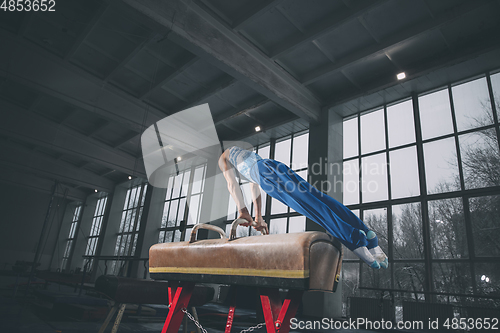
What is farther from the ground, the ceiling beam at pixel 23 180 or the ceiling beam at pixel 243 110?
the ceiling beam at pixel 243 110

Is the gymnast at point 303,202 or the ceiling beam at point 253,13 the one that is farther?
the ceiling beam at point 253,13

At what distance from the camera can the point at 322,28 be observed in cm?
628

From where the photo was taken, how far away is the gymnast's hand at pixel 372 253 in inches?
70.6

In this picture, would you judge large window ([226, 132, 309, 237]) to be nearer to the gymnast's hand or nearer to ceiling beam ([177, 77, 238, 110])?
ceiling beam ([177, 77, 238, 110])

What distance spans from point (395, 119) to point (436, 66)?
1.55m

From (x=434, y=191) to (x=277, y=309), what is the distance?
645cm

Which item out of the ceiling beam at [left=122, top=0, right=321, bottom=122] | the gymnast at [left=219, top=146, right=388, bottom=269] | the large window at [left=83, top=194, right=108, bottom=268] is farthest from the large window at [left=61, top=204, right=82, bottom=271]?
the gymnast at [left=219, top=146, right=388, bottom=269]

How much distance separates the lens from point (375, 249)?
6.13 feet

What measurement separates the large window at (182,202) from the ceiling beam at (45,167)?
208 inches

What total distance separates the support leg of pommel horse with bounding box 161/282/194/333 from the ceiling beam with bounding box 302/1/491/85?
638 centimetres

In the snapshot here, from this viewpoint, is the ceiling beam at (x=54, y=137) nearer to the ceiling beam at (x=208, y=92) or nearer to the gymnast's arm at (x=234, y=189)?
the ceiling beam at (x=208, y=92)

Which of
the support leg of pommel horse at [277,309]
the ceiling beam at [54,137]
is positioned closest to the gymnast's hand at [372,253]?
the support leg of pommel horse at [277,309]

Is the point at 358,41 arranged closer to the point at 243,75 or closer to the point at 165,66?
the point at 243,75

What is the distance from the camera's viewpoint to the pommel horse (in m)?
1.45
